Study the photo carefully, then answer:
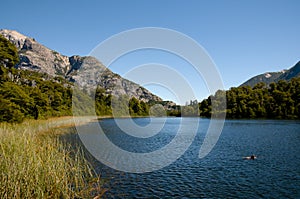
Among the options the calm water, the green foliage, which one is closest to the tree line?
the green foliage

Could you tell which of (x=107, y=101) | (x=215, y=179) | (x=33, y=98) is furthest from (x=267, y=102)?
(x=215, y=179)

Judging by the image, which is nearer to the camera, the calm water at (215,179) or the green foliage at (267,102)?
the calm water at (215,179)

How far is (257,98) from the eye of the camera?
334ft

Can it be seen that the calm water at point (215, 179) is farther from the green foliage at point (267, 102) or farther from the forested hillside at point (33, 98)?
the green foliage at point (267, 102)

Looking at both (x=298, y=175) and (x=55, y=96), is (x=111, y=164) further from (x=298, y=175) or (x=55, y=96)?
(x=55, y=96)

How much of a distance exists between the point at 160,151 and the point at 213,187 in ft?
42.8

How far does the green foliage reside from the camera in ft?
298

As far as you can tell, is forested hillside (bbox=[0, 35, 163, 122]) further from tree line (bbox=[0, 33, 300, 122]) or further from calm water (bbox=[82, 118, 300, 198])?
calm water (bbox=[82, 118, 300, 198])

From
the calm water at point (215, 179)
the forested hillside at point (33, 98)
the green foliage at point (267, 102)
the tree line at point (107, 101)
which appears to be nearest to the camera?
the calm water at point (215, 179)

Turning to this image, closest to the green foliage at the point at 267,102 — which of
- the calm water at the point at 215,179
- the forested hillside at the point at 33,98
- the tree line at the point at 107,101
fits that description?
the tree line at the point at 107,101

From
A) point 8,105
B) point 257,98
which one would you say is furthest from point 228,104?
point 8,105

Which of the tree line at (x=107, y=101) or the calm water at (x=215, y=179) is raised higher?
the tree line at (x=107, y=101)

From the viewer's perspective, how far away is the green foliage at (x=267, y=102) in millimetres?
90938

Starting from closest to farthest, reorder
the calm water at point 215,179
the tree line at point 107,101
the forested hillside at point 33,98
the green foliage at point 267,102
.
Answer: the calm water at point 215,179, the forested hillside at point 33,98, the tree line at point 107,101, the green foliage at point 267,102
